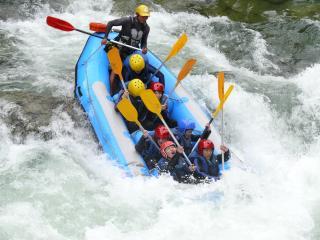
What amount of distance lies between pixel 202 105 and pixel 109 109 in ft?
4.71

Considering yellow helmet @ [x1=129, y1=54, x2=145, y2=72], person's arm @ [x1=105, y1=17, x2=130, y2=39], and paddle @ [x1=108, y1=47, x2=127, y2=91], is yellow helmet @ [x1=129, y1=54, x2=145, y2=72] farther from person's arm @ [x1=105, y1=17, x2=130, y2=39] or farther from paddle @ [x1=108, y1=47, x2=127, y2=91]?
person's arm @ [x1=105, y1=17, x2=130, y2=39]

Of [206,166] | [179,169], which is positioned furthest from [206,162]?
[179,169]

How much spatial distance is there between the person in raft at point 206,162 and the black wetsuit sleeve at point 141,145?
23.9 inches

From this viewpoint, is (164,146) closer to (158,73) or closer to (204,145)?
(204,145)

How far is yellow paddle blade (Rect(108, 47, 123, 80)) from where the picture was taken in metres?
7.02

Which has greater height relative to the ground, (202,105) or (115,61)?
(115,61)

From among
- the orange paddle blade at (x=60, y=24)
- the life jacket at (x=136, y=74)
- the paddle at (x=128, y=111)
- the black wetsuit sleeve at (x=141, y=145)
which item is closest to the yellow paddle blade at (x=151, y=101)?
the paddle at (x=128, y=111)

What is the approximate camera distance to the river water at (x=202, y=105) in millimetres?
5602

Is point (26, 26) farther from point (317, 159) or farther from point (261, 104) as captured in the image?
point (317, 159)

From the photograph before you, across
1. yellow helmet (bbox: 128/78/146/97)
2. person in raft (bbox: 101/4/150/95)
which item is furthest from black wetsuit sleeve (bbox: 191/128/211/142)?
person in raft (bbox: 101/4/150/95)

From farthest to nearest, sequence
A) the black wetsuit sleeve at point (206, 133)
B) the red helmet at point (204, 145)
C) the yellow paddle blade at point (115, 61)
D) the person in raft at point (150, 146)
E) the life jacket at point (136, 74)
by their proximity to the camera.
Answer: the life jacket at point (136, 74) < the yellow paddle blade at point (115, 61) < the black wetsuit sleeve at point (206, 133) < the person in raft at point (150, 146) < the red helmet at point (204, 145)

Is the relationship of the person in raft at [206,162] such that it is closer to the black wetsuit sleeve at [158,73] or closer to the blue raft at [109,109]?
the blue raft at [109,109]

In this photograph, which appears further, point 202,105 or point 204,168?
point 202,105

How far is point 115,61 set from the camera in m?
7.06
